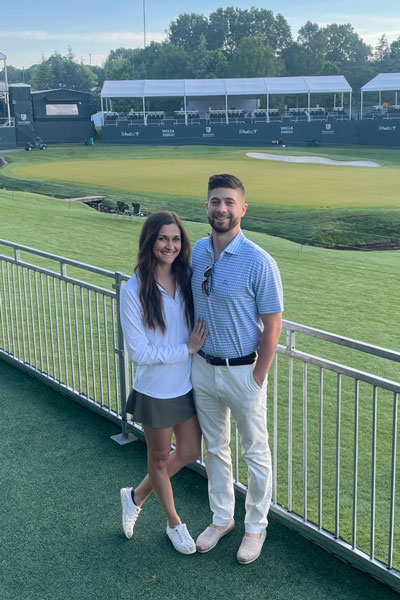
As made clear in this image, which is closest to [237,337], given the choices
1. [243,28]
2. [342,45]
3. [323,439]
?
[323,439]

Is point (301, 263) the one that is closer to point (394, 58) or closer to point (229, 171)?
point (229, 171)

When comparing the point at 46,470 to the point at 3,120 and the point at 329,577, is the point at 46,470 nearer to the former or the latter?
the point at 329,577

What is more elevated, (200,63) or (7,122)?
(200,63)

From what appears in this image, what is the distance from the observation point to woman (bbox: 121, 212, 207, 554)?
346cm

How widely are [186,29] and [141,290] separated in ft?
501

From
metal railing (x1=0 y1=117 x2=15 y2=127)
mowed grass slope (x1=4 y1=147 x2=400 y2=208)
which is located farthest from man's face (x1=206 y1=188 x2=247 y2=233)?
metal railing (x1=0 y1=117 x2=15 y2=127)

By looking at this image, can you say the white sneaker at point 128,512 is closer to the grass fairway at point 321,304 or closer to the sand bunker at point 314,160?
the grass fairway at point 321,304

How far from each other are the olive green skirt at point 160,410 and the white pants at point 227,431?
8cm

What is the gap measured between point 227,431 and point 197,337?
0.59 metres

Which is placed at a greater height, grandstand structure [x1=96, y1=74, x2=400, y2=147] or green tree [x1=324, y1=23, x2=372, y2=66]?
green tree [x1=324, y1=23, x2=372, y2=66]

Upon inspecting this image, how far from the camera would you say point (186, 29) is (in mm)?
145375

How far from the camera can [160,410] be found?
354 centimetres

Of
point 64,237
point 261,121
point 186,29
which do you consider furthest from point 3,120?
point 186,29

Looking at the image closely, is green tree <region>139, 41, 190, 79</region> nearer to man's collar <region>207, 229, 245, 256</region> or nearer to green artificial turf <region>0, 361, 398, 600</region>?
green artificial turf <region>0, 361, 398, 600</region>
